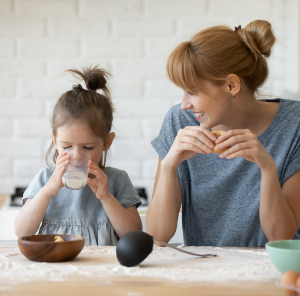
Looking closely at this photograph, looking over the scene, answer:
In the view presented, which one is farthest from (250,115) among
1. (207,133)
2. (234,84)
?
(207,133)

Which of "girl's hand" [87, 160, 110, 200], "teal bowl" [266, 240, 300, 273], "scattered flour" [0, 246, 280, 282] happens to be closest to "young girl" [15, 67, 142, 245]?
"girl's hand" [87, 160, 110, 200]

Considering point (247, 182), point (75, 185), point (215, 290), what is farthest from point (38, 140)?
point (215, 290)

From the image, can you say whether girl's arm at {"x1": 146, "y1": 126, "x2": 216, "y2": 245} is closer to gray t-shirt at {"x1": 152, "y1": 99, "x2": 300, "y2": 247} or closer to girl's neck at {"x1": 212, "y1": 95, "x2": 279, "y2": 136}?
gray t-shirt at {"x1": 152, "y1": 99, "x2": 300, "y2": 247}

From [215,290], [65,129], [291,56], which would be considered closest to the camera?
[215,290]

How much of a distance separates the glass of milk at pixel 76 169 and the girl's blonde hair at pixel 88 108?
0.16m

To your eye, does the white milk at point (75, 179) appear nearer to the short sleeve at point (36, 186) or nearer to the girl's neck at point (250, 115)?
the short sleeve at point (36, 186)

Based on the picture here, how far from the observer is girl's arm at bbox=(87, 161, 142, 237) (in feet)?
4.41

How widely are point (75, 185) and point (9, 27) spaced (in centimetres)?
141

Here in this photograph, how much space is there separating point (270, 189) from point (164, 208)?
1.12 ft

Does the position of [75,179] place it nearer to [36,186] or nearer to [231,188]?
[36,186]

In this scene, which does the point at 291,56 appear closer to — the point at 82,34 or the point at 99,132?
the point at 82,34

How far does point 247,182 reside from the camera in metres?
1.41

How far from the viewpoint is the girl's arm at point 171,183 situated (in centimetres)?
119

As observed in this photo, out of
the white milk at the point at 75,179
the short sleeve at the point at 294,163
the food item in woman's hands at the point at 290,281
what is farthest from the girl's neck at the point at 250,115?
the food item in woman's hands at the point at 290,281
